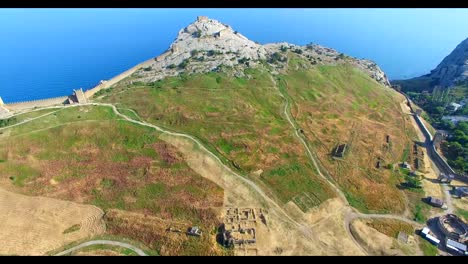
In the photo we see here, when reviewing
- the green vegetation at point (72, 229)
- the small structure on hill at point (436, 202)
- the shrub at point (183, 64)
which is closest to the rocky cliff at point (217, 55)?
the shrub at point (183, 64)

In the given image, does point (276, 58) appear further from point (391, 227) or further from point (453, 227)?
point (453, 227)

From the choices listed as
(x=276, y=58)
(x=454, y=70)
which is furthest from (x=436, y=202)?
(x=454, y=70)

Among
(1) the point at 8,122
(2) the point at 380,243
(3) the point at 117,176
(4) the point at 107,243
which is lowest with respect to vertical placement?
(2) the point at 380,243

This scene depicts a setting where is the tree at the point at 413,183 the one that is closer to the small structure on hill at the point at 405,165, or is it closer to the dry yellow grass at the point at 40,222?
the small structure on hill at the point at 405,165
